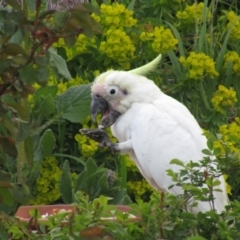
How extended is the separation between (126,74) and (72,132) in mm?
990

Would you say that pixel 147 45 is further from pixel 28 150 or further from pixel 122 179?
pixel 28 150

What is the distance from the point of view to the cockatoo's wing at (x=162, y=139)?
3.99m

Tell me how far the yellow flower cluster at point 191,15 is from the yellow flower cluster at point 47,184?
4.84 feet

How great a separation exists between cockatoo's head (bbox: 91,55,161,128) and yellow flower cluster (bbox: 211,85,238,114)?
0.83 m

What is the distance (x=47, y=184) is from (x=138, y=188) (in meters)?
0.58

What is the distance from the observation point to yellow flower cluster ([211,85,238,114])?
4.88m

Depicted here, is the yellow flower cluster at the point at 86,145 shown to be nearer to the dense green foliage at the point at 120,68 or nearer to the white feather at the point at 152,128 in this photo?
the dense green foliage at the point at 120,68

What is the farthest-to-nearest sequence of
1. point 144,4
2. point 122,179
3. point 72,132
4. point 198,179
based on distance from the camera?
point 144,4
point 72,132
point 122,179
point 198,179

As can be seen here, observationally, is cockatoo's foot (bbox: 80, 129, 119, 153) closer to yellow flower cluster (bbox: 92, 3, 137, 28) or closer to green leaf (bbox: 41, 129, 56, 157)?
green leaf (bbox: 41, 129, 56, 157)

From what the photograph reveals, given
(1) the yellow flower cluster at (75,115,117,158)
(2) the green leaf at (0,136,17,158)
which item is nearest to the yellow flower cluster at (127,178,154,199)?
(1) the yellow flower cluster at (75,115,117,158)

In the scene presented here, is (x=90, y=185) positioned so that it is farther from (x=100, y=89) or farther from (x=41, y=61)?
(x=41, y=61)

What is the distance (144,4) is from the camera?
5.72m

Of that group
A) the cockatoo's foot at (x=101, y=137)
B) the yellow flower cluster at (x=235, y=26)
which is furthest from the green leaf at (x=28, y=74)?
the yellow flower cluster at (x=235, y=26)

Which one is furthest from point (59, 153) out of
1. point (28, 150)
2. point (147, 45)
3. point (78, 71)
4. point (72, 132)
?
point (28, 150)
